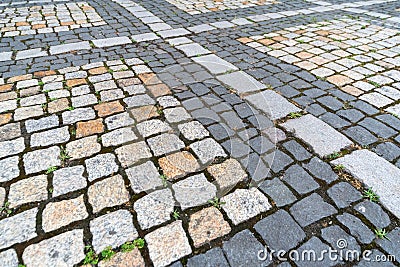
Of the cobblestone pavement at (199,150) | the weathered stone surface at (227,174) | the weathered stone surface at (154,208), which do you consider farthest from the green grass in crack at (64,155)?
the weathered stone surface at (227,174)

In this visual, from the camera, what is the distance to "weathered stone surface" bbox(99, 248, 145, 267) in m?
1.66

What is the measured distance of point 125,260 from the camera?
167cm

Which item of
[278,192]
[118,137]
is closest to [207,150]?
[278,192]

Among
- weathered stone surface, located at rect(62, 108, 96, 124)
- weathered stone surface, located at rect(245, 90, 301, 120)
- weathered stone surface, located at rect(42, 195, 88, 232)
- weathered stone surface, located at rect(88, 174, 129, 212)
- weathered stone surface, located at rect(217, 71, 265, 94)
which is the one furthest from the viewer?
weathered stone surface, located at rect(217, 71, 265, 94)

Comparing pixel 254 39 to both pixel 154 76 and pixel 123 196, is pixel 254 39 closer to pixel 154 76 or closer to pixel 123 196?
pixel 154 76

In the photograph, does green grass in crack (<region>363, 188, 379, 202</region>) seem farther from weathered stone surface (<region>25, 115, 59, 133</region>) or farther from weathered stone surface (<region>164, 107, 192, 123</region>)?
weathered stone surface (<region>25, 115, 59, 133</region>)

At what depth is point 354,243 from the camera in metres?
1.78

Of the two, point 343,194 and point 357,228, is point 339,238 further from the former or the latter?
point 343,194

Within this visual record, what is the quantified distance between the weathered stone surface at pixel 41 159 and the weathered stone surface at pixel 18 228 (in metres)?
0.43

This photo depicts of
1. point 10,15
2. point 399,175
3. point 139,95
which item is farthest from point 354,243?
point 10,15

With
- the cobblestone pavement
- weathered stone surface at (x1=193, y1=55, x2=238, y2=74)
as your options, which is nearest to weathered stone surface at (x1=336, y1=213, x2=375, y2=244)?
the cobblestone pavement

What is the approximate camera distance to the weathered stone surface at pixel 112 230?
1.76 m

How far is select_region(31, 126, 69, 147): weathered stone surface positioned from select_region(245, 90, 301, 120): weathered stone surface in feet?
6.05

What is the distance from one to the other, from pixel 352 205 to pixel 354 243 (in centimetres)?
31
